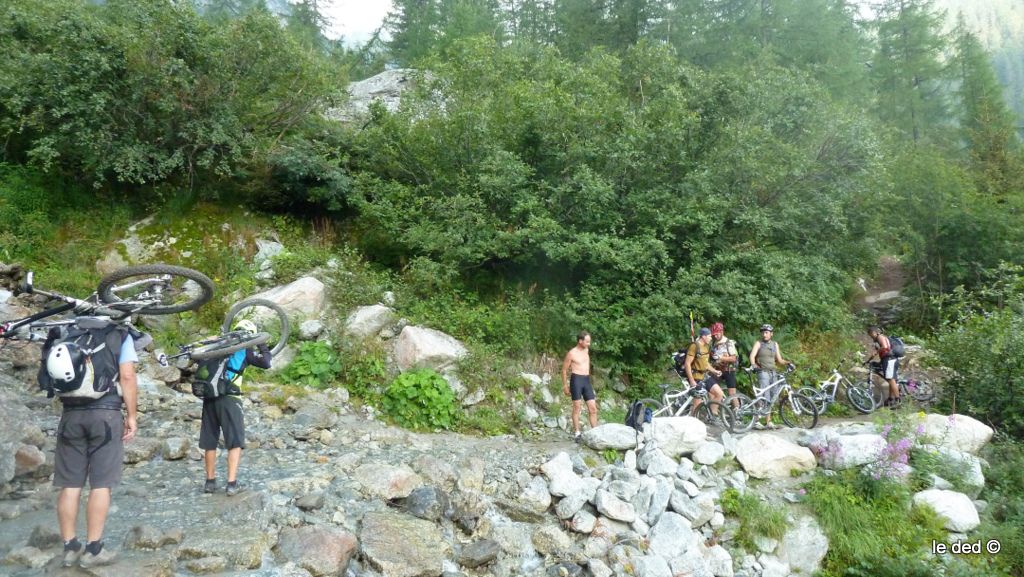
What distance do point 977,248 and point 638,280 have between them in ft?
38.0

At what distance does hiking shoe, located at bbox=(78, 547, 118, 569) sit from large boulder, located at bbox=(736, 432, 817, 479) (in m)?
7.27

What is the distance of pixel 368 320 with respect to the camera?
982 cm

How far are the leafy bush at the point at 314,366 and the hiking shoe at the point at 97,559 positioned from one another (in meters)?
4.70

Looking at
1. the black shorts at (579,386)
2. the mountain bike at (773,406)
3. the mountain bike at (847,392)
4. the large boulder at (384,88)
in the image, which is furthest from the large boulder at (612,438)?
the large boulder at (384,88)

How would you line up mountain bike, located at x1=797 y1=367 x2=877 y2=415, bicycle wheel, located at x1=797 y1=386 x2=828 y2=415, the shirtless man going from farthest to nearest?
mountain bike, located at x1=797 y1=367 x2=877 y2=415 < bicycle wheel, located at x1=797 y1=386 x2=828 y2=415 < the shirtless man

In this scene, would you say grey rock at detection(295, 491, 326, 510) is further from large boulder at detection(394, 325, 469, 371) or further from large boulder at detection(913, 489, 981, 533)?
large boulder at detection(913, 489, 981, 533)

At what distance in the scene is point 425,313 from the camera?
10375mm

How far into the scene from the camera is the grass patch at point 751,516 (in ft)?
22.9

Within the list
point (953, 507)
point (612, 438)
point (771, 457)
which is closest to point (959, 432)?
point (953, 507)

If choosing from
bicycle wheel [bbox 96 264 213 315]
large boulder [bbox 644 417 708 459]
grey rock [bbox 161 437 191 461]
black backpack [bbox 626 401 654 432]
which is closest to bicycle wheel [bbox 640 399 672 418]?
black backpack [bbox 626 401 654 432]

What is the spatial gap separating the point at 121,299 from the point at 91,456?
6.17 feet

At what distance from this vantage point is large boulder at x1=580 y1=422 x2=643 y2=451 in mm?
8227

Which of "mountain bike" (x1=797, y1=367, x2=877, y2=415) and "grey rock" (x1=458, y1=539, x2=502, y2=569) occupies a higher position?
"grey rock" (x1=458, y1=539, x2=502, y2=569)

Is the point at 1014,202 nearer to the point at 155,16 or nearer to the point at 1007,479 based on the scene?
the point at 1007,479
